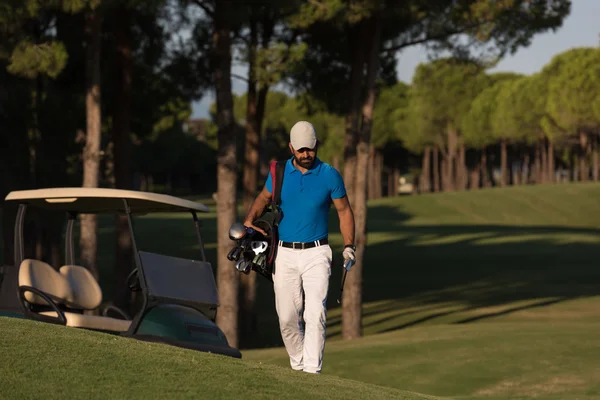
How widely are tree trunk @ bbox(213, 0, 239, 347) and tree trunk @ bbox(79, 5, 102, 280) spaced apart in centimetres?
225

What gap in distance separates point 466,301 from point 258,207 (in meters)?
23.2

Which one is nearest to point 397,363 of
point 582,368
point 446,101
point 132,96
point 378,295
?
point 582,368

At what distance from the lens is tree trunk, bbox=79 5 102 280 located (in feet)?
72.8

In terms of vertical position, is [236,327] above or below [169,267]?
below

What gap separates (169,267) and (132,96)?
50.8 ft

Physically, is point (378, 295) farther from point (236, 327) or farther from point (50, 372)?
point (50, 372)

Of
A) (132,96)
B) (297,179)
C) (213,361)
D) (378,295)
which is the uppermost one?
(132,96)

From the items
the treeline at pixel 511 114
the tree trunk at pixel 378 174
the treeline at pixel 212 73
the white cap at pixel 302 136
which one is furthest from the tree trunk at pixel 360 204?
the tree trunk at pixel 378 174

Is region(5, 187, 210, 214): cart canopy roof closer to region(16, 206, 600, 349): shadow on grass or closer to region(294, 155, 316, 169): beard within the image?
region(294, 155, 316, 169): beard

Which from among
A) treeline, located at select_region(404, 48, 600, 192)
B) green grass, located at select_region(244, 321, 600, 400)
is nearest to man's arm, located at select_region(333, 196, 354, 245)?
green grass, located at select_region(244, 321, 600, 400)

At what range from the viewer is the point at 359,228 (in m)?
25.0

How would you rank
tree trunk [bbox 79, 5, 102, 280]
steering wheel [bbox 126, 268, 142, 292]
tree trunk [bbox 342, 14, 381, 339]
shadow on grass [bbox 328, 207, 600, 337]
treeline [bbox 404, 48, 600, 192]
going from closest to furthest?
steering wheel [bbox 126, 268, 142, 292]
tree trunk [bbox 79, 5, 102, 280]
tree trunk [bbox 342, 14, 381, 339]
shadow on grass [bbox 328, 207, 600, 337]
treeline [bbox 404, 48, 600, 192]

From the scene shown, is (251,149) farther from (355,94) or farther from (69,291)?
(69,291)

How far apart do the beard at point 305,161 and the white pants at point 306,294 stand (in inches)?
25.3
